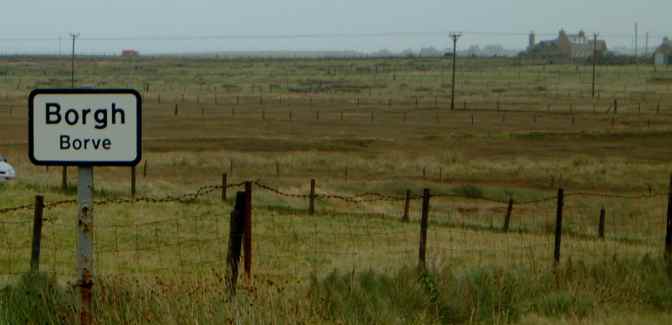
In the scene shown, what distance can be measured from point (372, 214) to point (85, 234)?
2110 centimetres

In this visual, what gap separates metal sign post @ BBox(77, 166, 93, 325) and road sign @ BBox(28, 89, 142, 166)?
0.58ft

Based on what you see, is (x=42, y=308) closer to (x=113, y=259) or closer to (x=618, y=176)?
(x=113, y=259)

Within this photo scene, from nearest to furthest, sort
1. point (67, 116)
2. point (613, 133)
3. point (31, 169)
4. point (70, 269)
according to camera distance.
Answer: point (67, 116), point (70, 269), point (31, 169), point (613, 133)

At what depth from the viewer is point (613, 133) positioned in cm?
6322

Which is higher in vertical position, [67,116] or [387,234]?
[67,116]

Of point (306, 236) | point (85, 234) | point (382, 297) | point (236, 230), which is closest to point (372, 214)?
point (306, 236)

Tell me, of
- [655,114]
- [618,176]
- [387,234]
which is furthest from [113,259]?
[655,114]

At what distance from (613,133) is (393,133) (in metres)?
12.5

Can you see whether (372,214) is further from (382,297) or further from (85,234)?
(85,234)

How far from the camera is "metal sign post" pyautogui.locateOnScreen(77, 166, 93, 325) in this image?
6.92 metres

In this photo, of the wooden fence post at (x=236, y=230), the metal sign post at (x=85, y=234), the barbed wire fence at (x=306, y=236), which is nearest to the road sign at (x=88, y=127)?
the metal sign post at (x=85, y=234)

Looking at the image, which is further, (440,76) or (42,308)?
(440,76)

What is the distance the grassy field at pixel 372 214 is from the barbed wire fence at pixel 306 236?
0.11m

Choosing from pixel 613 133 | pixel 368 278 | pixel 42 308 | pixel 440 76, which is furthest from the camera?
pixel 440 76
